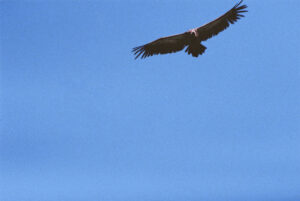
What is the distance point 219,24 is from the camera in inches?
619

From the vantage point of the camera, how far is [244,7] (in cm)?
1520

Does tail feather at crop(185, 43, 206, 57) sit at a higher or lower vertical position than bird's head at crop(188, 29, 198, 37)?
lower

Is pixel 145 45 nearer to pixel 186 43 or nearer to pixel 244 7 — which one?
pixel 186 43

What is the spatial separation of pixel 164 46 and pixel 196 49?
196 cm

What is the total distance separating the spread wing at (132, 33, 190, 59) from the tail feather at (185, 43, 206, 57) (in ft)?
2.38

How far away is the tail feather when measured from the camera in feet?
48.6

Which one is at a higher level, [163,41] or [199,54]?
[163,41]

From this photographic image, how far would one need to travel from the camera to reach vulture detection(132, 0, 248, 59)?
15200 millimetres

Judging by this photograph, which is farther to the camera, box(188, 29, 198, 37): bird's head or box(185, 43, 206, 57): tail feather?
box(188, 29, 198, 37): bird's head

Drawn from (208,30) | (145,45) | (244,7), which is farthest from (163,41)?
(244,7)

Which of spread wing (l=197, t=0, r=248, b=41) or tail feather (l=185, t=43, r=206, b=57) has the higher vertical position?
spread wing (l=197, t=0, r=248, b=41)

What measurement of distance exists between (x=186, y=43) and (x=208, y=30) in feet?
3.47

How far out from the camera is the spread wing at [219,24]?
15.3 metres

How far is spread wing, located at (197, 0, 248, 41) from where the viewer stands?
15.3m
